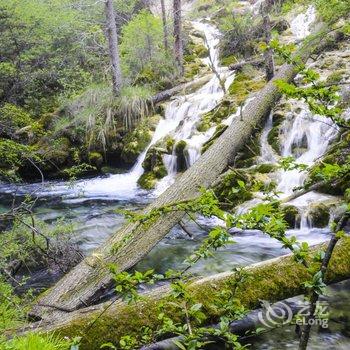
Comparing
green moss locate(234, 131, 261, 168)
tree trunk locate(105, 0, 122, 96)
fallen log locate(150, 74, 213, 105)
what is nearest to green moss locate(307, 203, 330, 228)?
green moss locate(234, 131, 261, 168)

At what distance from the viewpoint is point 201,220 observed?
9.16 m

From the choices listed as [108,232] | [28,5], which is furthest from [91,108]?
[108,232]

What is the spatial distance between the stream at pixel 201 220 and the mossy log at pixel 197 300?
0.56 m

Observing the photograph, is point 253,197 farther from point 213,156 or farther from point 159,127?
point 159,127

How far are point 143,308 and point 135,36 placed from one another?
602 inches

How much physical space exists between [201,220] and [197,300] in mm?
5384

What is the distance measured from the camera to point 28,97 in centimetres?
1702

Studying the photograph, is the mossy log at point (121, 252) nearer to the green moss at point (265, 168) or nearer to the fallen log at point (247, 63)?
the green moss at point (265, 168)

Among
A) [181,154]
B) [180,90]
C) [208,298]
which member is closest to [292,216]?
[208,298]

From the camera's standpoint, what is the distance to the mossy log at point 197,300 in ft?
11.6

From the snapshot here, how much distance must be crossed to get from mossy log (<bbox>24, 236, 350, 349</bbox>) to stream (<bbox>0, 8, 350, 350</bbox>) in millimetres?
559

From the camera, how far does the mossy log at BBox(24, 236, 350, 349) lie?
353 cm

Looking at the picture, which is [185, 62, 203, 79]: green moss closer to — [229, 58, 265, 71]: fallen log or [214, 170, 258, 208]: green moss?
[229, 58, 265, 71]: fallen log

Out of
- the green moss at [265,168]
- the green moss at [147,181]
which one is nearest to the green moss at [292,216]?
the green moss at [265,168]
